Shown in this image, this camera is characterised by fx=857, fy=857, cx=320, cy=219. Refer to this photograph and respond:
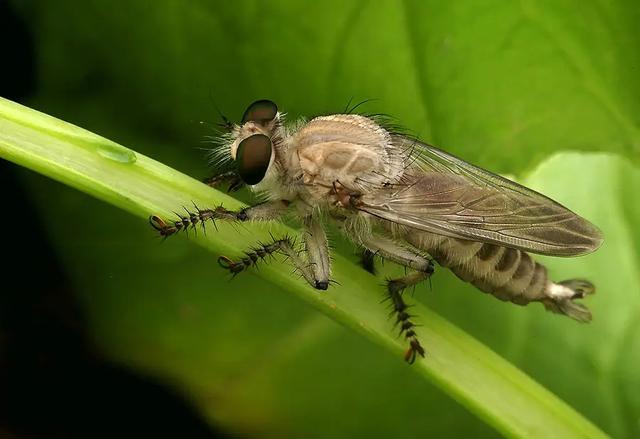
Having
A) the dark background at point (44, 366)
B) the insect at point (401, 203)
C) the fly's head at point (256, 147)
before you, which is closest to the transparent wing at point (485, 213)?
the insect at point (401, 203)

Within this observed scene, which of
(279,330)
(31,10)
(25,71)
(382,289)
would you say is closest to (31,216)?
(25,71)

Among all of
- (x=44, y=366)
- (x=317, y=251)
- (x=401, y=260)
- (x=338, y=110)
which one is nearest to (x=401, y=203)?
(x=401, y=260)

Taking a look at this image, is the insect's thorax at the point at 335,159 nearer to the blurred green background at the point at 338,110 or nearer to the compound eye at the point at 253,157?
the compound eye at the point at 253,157

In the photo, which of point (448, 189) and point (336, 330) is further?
point (336, 330)

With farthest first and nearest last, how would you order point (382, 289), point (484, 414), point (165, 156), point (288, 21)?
point (165, 156), point (288, 21), point (382, 289), point (484, 414)

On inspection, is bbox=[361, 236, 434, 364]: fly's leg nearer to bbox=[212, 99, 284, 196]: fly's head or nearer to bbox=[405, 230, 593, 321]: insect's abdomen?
bbox=[405, 230, 593, 321]: insect's abdomen

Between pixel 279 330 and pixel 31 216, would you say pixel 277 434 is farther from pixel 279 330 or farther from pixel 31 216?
pixel 31 216
